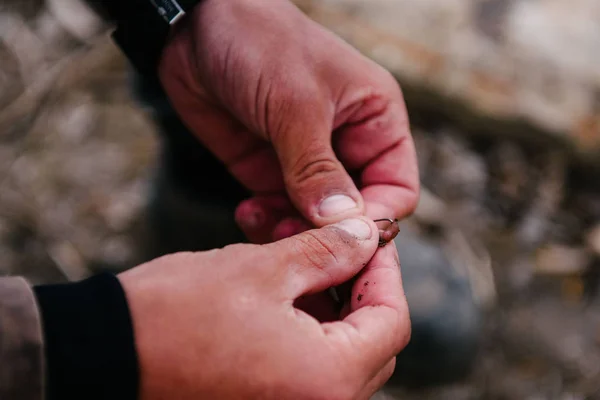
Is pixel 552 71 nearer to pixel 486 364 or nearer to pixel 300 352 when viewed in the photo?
pixel 486 364

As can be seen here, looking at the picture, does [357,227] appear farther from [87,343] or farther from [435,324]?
[435,324]

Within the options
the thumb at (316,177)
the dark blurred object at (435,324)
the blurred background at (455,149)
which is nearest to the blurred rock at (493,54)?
the blurred background at (455,149)

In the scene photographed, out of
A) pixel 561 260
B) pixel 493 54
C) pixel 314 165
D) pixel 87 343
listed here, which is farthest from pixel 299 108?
pixel 493 54

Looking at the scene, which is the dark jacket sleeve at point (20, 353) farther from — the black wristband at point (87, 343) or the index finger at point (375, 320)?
the index finger at point (375, 320)

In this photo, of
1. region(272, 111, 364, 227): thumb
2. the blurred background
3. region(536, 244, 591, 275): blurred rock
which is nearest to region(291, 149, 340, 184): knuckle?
region(272, 111, 364, 227): thumb

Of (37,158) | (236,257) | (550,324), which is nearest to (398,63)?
(550,324)

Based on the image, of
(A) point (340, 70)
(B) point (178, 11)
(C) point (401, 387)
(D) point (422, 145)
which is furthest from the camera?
(D) point (422, 145)

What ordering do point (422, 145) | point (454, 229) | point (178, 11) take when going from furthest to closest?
point (422, 145) < point (454, 229) < point (178, 11)
